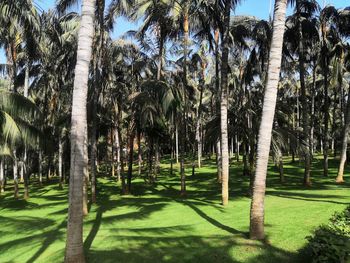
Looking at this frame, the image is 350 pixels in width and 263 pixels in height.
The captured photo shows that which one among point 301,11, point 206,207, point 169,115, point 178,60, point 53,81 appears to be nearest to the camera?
point 206,207

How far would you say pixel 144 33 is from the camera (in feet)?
83.5

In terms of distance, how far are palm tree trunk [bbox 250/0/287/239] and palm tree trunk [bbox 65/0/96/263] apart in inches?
167

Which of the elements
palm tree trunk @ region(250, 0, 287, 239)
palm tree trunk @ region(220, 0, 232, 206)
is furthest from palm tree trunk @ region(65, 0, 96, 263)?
palm tree trunk @ region(220, 0, 232, 206)

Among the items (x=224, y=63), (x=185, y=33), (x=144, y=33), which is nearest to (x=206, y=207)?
(x=224, y=63)

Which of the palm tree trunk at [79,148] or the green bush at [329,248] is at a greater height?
the palm tree trunk at [79,148]

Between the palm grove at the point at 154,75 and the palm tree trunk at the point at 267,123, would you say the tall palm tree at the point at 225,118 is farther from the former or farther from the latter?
the palm tree trunk at the point at 267,123

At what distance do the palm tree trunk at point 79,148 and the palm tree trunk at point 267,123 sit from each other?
167 inches

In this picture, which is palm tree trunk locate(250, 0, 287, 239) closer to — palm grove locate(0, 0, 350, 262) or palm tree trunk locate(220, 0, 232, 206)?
palm grove locate(0, 0, 350, 262)

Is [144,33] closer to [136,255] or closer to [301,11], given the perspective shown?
[301,11]

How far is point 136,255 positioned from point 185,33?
16.5 m

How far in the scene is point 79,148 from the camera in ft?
28.5

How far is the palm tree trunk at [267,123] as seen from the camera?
9.98 metres

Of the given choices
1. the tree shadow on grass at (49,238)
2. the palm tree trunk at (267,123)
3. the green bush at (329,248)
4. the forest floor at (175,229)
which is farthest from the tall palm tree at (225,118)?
the green bush at (329,248)

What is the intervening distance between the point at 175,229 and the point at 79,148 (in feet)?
16.6
